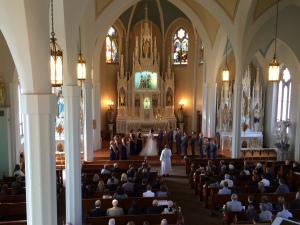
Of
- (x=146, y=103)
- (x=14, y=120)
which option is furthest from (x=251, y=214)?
(x=146, y=103)

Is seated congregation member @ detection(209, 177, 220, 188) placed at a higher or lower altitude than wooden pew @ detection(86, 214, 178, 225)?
higher

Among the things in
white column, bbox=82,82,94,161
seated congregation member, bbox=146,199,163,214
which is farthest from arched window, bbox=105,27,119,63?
seated congregation member, bbox=146,199,163,214

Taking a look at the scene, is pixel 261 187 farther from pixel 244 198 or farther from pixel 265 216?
pixel 265 216

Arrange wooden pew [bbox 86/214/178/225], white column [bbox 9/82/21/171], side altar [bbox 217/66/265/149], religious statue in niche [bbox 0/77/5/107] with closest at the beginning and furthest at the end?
wooden pew [bbox 86/214/178/225]
religious statue in niche [bbox 0/77/5/107]
white column [bbox 9/82/21/171]
side altar [bbox 217/66/265/149]

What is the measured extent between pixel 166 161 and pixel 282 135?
7.78 metres

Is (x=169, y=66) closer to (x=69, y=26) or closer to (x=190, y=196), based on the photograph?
(x=190, y=196)

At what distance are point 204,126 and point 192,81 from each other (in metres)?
4.54

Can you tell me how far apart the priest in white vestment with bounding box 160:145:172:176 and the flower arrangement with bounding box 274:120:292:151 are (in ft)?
23.4

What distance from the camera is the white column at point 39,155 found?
532cm

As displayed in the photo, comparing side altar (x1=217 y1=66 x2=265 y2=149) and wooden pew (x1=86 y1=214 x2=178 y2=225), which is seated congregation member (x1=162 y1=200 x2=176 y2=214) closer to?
wooden pew (x1=86 y1=214 x2=178 y2=225)

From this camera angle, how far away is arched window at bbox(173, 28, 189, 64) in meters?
25.3

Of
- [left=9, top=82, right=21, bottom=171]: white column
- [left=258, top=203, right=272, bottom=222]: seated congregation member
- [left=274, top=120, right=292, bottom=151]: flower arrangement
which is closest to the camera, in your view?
[left=258, top=203, right=272, bottom=222]: seated congregation member

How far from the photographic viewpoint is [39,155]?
5.42m

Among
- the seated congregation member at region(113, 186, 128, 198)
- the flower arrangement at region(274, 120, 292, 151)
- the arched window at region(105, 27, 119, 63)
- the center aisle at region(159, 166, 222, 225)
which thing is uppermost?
the arched window at region(105, 27, 119, 63)
